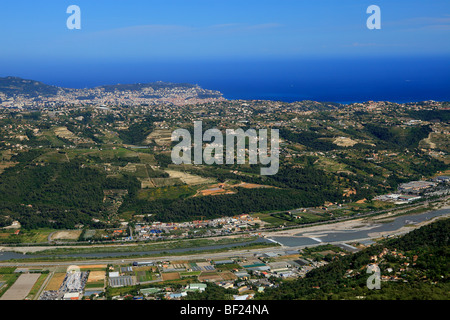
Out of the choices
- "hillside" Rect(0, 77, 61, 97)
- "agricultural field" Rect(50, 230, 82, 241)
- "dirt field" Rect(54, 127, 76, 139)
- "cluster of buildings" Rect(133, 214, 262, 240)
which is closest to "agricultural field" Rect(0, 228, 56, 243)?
"agricultural field" Rect(50, 230, 82, 241)

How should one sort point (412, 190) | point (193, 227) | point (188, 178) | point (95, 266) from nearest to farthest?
1. point (95, 266)
2. point (193, 227)
3. point (412, 190)
4. point (188, 178)

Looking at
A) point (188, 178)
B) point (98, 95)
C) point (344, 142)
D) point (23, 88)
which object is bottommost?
point (188, 178)

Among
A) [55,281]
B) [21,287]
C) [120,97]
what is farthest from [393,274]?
[120,97]

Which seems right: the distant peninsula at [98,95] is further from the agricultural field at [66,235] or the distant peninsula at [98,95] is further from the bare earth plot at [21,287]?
the bare earth plot at [21,287]

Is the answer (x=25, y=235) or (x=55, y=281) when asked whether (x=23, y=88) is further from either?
(x=55, y=281)

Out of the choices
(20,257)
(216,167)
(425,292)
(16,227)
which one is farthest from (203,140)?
(425,292)

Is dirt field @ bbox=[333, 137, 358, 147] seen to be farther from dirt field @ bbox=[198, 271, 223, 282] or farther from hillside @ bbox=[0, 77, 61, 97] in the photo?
hillside @ bbox=[0, 77, 61, 97]

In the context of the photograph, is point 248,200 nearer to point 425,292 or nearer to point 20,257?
point 20,257
